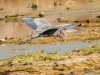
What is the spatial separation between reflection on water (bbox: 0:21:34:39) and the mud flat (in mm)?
6313

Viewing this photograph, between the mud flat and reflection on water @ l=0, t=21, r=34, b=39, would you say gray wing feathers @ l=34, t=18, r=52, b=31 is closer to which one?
the mud flat

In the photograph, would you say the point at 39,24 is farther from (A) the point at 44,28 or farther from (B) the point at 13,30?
(B) the point at 13,30

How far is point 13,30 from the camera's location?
17.8m

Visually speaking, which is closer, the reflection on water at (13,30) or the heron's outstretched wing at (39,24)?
the heron's outstretched wing at (39,24)

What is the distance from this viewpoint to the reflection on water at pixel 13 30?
53.0 feet

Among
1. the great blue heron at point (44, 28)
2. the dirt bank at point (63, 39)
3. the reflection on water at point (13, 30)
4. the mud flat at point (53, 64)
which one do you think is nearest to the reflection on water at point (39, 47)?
the great blue heron at point (44, 28)

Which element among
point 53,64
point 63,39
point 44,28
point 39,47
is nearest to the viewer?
point 53,64

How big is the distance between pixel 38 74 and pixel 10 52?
352 centimetres

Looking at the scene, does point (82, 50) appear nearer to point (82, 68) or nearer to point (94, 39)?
point (82, 68)

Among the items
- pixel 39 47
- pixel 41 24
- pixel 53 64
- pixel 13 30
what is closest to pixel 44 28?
pixel 41 24

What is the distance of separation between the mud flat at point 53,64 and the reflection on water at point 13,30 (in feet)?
20.7

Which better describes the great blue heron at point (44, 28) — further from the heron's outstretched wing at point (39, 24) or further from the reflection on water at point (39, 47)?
the reflection on water at point (39, 47)

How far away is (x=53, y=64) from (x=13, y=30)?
904cm

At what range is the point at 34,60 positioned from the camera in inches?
368
